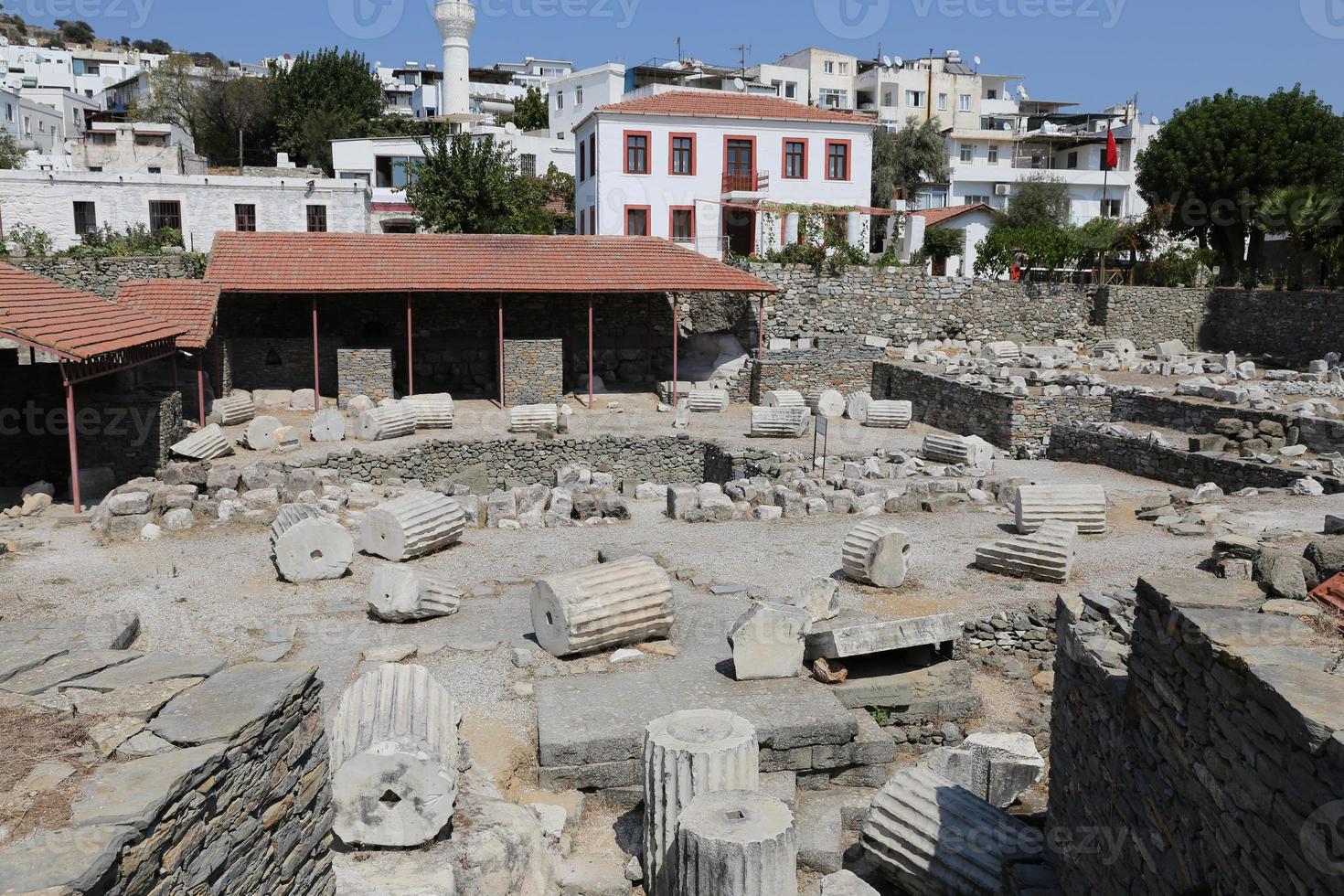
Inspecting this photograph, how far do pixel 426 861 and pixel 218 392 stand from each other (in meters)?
20.0

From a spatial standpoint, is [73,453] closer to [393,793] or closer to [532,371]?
[393,793]

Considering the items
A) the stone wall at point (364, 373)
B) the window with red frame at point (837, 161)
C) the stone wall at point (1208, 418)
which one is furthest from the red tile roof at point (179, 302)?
the window with red frame at point (837, 161)

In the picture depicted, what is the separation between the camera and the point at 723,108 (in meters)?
36.6

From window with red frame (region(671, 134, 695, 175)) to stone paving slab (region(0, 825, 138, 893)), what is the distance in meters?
33.4

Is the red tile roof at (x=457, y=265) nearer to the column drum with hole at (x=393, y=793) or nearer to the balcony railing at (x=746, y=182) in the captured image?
the balcony railing at (x=746, y=182)

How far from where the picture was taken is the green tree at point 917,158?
54250 mm

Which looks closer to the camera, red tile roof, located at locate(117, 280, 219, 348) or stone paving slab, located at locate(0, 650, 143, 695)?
stone paving slab, located at locate(0, 650, 143, 695)

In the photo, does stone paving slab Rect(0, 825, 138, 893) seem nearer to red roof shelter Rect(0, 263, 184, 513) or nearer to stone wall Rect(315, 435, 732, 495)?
red roof shelter Rect(0, 263, 184, 513)

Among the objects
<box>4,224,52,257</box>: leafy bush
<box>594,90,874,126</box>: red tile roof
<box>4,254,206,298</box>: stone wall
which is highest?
<box>594,90,874,126</box>: red tile roof

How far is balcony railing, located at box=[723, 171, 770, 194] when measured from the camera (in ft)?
117

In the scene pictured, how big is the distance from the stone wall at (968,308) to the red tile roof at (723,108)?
7165mm

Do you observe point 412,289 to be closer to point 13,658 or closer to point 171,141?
point 13,658

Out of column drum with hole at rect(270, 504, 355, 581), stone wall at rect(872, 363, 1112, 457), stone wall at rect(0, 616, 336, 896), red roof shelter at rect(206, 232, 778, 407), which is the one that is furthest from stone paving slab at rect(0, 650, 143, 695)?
stone wall at rect(872, 363, 1112, 457)

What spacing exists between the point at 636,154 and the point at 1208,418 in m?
21.1
